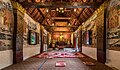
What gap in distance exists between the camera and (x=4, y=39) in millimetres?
5293

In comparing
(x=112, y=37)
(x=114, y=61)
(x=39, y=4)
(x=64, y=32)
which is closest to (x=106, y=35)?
(x=112, y=37)

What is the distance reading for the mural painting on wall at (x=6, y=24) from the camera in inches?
198

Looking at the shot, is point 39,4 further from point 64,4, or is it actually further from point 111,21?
point 111,21

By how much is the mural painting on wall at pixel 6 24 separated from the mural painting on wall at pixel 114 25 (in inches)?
151

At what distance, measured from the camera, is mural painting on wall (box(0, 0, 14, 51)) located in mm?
5039

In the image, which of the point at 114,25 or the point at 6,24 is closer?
the point at 114,25

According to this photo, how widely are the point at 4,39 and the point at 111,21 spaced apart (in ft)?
12.9

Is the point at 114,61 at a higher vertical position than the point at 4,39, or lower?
lower

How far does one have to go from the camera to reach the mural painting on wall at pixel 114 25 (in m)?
4.98

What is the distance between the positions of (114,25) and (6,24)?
3.86 m

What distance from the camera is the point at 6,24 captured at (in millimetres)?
5477

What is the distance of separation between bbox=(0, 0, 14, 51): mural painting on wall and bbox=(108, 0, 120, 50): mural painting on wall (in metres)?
3.84

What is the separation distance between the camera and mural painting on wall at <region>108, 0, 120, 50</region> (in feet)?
16.4

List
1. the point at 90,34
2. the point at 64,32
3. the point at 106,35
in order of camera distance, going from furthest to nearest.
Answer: the point at 64,32
the point at 90,34
the point at 106,35
